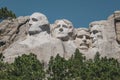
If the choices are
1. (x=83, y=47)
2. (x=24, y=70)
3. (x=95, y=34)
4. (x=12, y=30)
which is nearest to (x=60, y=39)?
(x=83, y=47)

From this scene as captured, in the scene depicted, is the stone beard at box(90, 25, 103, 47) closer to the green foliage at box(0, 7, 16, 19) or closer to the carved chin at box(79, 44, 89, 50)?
the carved chin at box(79, 44, 89, 50)

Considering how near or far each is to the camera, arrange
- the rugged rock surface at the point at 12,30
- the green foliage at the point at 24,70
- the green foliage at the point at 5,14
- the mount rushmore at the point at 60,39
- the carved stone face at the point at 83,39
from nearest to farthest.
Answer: the green foliage at the point at 24,70 < the mount rushmore at the point at 60,39 < the carved stone face at the point at 83,39 < the rugged rock surface at the point at 12,30 < the green foliage at the point at 5,14

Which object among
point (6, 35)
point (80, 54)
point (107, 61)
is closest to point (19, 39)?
point (6, 35)

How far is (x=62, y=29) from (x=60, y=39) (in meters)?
0.59

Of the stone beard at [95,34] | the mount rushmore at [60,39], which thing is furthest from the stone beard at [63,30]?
the stone beard at [95,34]

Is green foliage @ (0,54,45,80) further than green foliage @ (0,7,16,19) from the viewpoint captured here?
No

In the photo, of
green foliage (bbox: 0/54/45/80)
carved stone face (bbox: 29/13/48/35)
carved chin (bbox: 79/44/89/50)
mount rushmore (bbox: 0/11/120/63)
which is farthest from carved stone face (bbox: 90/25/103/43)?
green foliage (bbox: 0/54/45/80)

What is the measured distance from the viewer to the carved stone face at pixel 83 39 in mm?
33625

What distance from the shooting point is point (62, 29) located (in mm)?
33375

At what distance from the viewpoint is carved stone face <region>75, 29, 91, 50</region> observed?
33.6 m

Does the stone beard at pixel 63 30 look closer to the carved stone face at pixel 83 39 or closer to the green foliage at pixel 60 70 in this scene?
the carved stone face at pixel 83 39

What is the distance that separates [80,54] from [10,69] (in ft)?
14.9

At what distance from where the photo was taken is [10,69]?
93.5 feet

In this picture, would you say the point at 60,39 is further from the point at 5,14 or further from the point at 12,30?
the point at 5,14
